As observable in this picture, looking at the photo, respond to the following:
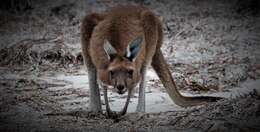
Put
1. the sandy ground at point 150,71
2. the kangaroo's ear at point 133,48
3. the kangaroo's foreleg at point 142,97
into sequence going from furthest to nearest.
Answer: the kangaroo's foreleg at point 142,97, the kangaroo's ear at point 133,48, the sandy ground at point 150,71

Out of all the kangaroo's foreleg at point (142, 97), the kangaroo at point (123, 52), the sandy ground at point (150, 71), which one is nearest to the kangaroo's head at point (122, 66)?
the kangaroo at point (123, 52)

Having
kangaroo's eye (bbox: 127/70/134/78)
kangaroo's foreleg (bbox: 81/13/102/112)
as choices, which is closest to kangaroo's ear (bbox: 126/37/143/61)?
kangaroo's eye (bbox: 127/70/134/78)

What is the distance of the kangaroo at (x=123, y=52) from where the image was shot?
565 centimetres

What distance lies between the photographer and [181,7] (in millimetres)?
12742

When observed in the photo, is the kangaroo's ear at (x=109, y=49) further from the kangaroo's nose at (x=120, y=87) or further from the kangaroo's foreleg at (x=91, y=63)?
the kangaroo's foreleg at (x=91, y=63)

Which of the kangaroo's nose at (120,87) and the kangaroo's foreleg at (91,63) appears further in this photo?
the kangaroo's foreleg at (91,63)

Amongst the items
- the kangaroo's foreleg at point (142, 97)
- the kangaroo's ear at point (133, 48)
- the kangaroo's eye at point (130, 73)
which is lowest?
the kangaroo's foreleg at point (142, 97)

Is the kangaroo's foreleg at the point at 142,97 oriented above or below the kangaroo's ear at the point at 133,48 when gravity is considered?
below

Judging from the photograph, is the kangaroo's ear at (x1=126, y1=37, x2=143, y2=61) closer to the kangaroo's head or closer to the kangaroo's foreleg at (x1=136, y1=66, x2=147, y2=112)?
the kangaroo's head

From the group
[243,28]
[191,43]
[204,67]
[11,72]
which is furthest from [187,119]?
[243,28]

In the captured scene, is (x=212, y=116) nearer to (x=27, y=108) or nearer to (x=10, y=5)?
(x=27, y=108)

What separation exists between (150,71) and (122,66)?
118 inches

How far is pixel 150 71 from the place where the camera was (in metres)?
8.58

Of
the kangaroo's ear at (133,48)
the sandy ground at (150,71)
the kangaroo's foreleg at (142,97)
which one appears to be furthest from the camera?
the kangaroo's foreleg at (142,97)
